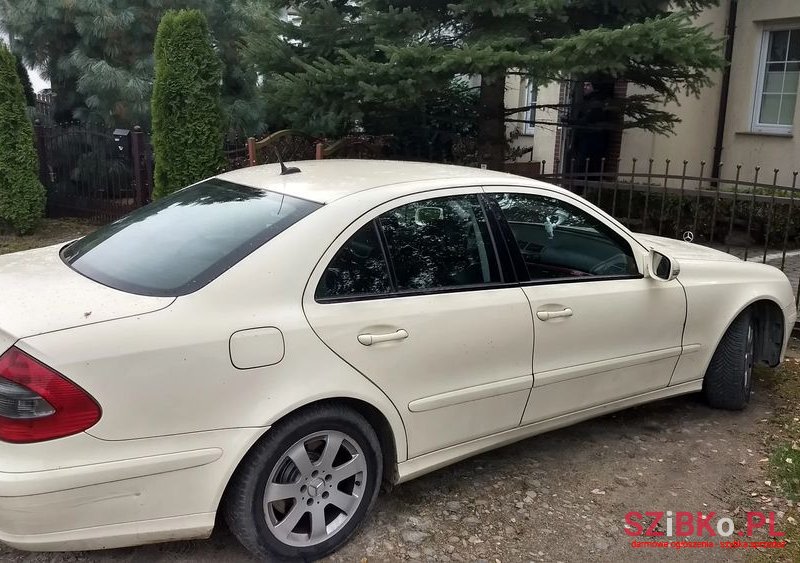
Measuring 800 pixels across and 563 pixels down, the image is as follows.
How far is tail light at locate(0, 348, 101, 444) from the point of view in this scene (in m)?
2.29

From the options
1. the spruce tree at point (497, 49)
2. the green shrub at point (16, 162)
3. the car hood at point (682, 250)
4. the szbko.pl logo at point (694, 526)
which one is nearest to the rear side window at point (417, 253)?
the car hood at point (682, 250)

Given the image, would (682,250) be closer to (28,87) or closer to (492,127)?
(492,127)

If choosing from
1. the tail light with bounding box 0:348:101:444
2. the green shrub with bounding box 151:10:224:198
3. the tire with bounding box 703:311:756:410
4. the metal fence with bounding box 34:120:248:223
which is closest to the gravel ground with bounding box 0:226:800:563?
the tire with bounding box 703:311:756:410

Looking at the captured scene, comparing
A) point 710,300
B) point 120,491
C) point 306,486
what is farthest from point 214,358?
point 710,300

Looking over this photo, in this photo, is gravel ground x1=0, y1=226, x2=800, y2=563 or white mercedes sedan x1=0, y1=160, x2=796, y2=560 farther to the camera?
gravel ground x1=0, y1=226, x2=800, y2=563

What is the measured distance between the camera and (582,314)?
11.7 ft

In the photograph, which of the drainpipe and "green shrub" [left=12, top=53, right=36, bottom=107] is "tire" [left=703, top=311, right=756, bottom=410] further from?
"green shrub" [left=12, top=53, right=36, bottom=107]

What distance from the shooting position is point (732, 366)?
4344 millimetres

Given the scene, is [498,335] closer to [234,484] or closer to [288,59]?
[234,484]

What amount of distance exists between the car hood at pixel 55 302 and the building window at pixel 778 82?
10.3 metres

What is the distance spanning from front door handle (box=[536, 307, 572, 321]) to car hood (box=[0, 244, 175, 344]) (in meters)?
1.69

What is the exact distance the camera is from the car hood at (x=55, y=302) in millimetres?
2396

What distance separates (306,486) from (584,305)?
1634mm

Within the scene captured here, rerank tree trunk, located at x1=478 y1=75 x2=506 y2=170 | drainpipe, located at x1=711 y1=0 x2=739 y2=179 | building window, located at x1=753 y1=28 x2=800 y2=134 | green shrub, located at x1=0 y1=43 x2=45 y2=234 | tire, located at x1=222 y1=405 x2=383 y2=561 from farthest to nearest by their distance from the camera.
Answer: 1. drainpipe, located at x1=711 y1=0 x2=739 y2=179
2. building window, located at x1=753 y1=28 x2=800 y2=134
3. green shrub, located at x1=0 y1=43 x2=45 y2=234
4. tree trunk, located at x1=478 y1=75 x2=506 y2=170
5. tire, located at x1=222 y1=405 x2=383 y2=561
